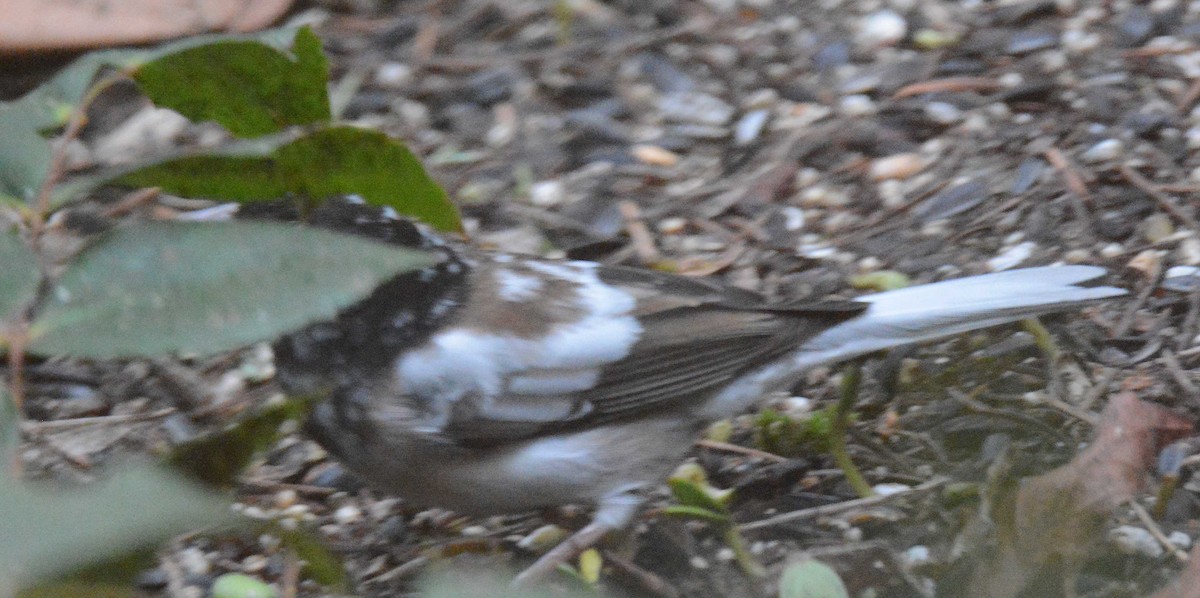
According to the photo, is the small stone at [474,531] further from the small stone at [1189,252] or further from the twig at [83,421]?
the small stone at [1189,252]

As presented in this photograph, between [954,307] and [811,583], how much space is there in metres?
0.99

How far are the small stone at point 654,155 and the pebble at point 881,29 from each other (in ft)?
2.75

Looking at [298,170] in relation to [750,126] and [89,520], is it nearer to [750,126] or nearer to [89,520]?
[89,520]

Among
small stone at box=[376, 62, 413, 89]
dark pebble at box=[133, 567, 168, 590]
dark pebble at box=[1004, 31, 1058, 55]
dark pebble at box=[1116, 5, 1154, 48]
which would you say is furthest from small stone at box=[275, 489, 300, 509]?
dark pebble at box=[1116, 5, 1154, 48]

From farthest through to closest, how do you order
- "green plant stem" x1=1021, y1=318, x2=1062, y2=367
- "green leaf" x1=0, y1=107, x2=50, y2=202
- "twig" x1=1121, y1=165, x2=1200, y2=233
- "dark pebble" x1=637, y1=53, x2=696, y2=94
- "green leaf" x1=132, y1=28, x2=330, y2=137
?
"dark pebble" x1=637, y1=53, x2=696, y2=94 < "twig" x1=1121, y1=165, x2=1200, y2=233 < "green plant stem" x1=1021, y1=318, x2=1062, y2=367 < "green leaf" x1=132, y1=28, x2=330, y2=137 < "green leaf" x1=0, y1=107, x2=50, y2=202

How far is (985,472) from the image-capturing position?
2.57 m

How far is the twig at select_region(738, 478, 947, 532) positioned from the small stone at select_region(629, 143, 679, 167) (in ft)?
5.63

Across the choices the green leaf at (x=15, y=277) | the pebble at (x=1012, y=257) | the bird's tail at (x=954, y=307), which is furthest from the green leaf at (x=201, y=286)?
the pebble at (x=1012, y=257)

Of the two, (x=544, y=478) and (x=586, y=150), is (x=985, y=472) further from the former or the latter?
(x=586, y=150)

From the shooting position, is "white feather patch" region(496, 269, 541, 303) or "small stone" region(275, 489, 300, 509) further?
"small stone" region(275, 489, 300, 509)

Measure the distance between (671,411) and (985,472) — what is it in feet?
2.56

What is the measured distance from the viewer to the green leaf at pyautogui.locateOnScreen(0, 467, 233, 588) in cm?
85

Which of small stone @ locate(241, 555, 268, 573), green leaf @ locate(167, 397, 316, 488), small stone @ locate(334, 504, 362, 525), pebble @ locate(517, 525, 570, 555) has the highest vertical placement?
green leaf @ locate(167, 397, 316, 488)

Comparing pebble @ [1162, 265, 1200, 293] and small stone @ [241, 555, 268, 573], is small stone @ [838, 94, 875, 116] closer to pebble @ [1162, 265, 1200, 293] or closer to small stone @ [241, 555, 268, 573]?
pebble @ [1162, 265, 1200, 293]
